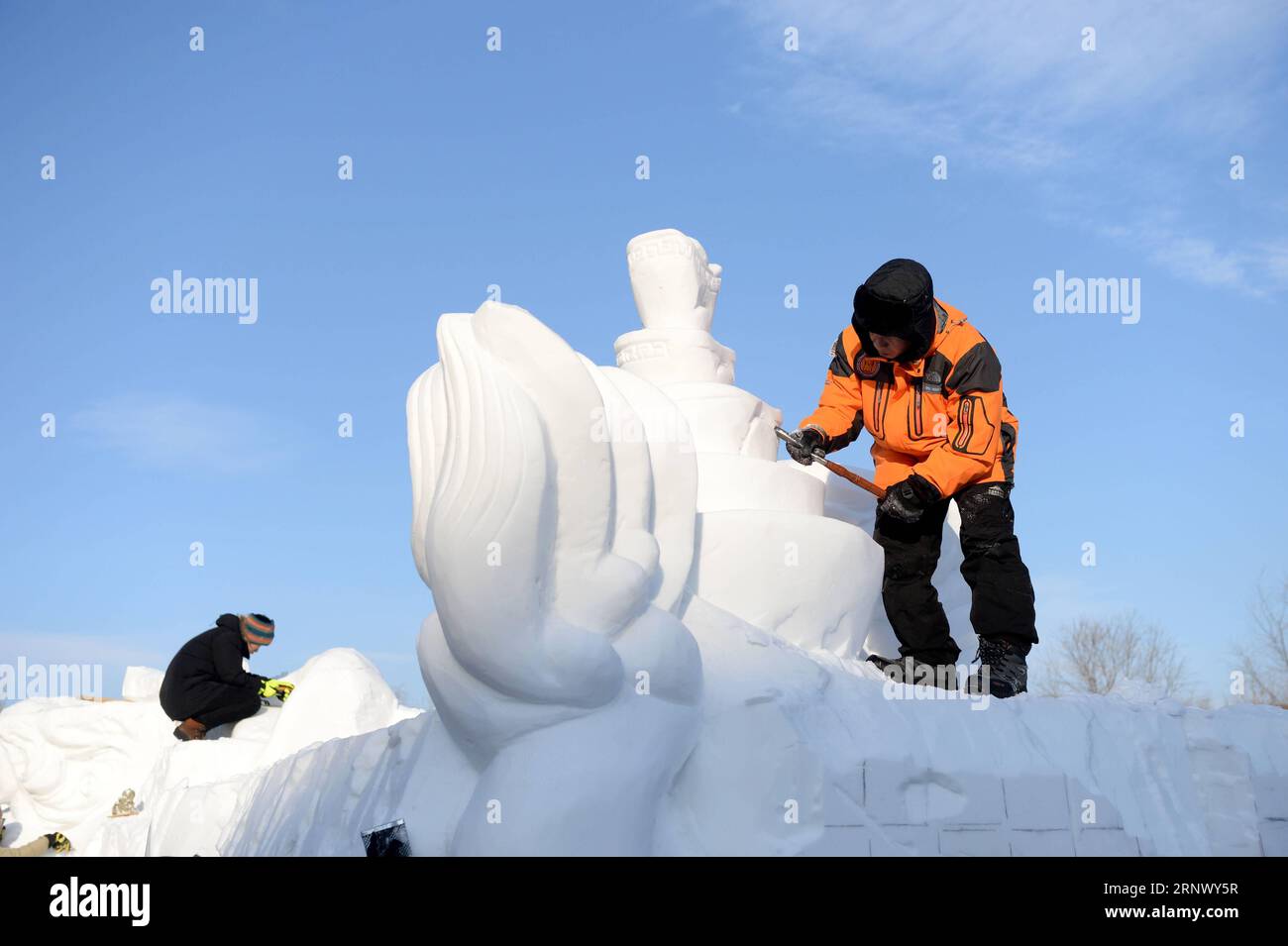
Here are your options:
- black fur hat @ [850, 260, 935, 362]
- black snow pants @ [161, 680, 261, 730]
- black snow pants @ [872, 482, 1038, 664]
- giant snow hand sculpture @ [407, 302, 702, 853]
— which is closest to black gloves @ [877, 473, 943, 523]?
black snow pants @ [872, 482, 1038, 664]

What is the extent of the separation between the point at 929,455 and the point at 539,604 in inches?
76.0

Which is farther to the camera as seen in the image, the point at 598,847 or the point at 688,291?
the point at 688,291

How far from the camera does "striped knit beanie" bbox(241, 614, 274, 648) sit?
771 centimetres

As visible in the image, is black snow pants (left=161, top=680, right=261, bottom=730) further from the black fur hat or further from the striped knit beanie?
the black fur hat

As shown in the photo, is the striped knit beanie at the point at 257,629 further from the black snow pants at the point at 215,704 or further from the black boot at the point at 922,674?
the black boot at the point at 922,674

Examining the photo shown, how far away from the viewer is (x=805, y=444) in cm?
513

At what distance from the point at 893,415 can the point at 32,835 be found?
22.5ft

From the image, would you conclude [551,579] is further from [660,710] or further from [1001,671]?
[1001,671]

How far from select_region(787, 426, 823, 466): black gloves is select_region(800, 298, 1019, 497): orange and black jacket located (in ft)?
0.14

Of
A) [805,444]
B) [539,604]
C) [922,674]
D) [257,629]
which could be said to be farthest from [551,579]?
[257,629]
